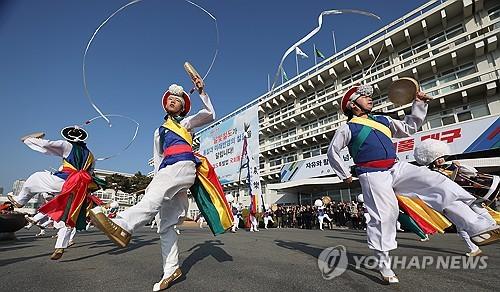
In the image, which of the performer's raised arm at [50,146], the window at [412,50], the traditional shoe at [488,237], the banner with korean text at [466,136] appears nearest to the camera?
the traditional shoe at [488,237]

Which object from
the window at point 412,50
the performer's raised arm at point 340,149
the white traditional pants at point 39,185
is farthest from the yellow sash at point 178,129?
A: the window at point 412,50

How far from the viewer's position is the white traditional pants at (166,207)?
7.49 feet

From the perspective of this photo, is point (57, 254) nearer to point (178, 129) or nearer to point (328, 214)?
point (178, 129)

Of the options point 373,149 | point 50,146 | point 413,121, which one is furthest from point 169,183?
point 50,146

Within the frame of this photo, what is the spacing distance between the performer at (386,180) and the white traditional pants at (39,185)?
15.1ft

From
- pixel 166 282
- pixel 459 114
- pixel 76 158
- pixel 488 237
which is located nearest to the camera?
pixel 166 282

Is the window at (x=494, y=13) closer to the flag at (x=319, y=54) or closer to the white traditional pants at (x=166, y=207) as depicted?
the flag at (x=319, y=54)

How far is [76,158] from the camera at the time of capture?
15.7 feet

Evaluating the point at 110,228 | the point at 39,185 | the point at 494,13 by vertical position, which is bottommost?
the point at 110,228

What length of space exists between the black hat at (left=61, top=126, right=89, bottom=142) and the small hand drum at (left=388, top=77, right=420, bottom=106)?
17.2 ft

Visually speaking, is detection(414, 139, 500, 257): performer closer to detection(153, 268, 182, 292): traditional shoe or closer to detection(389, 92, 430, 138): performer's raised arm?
detection(389, 92, 430, 138): performer's raised arm

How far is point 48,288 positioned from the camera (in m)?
2.30

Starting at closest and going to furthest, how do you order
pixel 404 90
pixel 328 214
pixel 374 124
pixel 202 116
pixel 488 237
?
pixel 488 237 → pixel 374 124 → pixel 202 116 → pixel 404 90 → pixel 328 214

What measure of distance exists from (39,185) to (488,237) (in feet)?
20.6
